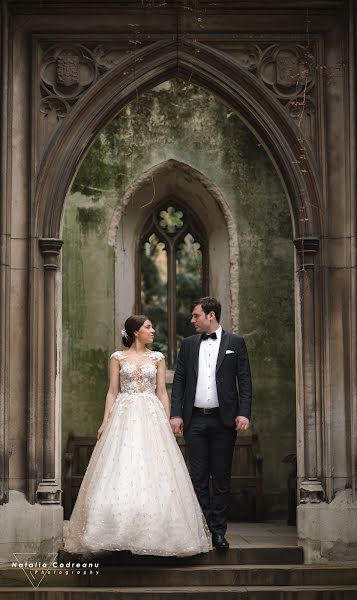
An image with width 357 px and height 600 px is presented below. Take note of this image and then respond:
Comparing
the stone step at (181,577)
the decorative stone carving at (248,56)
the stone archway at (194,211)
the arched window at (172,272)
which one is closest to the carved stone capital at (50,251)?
the decorative stone carving at (248,56)

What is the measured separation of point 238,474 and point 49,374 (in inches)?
Answer: 164

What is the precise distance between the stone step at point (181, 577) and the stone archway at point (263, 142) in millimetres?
788

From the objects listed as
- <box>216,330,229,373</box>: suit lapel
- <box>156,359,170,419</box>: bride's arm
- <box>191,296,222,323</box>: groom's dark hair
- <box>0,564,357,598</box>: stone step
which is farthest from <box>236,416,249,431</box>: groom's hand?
<box>0,564,357,598</box>: stone step

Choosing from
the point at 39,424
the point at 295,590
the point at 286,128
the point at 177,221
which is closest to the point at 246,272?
the point at 177,221

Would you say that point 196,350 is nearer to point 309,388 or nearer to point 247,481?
point 309,388

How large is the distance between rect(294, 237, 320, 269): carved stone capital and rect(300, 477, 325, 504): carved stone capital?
189 cm

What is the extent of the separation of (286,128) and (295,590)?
400 cm

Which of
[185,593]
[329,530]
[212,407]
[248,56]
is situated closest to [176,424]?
[212,407]

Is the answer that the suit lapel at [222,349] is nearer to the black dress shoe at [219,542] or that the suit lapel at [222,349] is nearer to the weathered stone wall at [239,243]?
the black dress shoe at [219,542]

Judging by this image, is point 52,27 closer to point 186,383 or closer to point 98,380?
point 186,383

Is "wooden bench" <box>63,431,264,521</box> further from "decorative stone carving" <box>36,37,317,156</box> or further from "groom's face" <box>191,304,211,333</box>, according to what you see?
"decorative stone carving" <box>36,37,317,156</box>

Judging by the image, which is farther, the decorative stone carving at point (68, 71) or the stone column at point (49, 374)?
the decorative stone carving at point (68, 71)

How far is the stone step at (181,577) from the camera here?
8.91 metres

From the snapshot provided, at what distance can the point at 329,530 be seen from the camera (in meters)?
9.56
